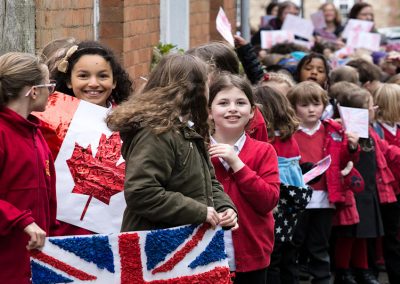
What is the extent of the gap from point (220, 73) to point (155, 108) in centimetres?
157

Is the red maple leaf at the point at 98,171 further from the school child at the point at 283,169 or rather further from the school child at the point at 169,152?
the school child at the point at 283,169

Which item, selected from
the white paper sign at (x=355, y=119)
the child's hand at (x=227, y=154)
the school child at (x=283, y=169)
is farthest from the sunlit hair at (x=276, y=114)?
the child's hand at (x=227, y=154)

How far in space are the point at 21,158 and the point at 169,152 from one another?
25.9 inches

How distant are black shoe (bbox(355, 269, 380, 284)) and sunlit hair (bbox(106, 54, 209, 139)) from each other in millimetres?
4649

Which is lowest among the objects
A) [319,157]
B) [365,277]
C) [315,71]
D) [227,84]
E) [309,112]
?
[365,277]

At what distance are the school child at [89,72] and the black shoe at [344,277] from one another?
4.00 m

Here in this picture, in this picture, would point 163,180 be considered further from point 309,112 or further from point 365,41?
point 365,41

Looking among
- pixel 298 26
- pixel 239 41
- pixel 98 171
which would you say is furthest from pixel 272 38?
pixel 98 171

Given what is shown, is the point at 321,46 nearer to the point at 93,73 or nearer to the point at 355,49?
the point at 355,49

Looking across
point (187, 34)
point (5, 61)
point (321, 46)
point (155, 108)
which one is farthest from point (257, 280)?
point (321, 46)

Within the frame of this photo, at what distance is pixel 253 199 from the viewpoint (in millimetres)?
6293

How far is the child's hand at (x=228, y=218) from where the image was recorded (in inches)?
208

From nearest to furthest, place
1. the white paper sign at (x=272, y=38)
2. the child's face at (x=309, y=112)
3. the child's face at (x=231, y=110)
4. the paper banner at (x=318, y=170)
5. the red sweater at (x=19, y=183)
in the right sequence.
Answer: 1. the red sweater at (x=19, y=183)
2. the child's face at (x=231, y=110)
3. the paper banner at (x=318, y=170)
4. the child's face at (x=309, y=112)
5. the white paper sign at (x=272, y=38)

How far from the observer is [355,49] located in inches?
627
